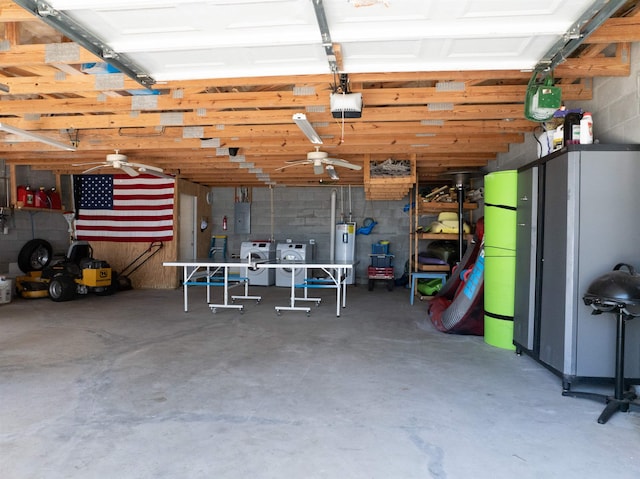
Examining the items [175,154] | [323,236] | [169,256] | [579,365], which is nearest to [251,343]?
[579,365]

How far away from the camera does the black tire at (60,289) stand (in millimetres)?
7484

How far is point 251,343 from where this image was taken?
484 cm

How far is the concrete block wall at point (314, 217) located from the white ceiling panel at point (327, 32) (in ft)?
23.4

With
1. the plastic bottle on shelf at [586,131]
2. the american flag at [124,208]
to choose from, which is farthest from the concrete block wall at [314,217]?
the plastic bottle on shelf at [586,131]

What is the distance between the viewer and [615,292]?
9.26 ft

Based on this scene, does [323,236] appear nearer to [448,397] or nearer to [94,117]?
[94,117]

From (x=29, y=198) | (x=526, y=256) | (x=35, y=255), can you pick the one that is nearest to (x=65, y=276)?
(x=35, y=255)

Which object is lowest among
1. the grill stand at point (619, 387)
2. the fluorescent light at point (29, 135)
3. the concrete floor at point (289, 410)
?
the concrete floor at point (289, 410)

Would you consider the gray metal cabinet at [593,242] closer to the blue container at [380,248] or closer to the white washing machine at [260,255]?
the blue container at [380,248]

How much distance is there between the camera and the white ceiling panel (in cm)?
239

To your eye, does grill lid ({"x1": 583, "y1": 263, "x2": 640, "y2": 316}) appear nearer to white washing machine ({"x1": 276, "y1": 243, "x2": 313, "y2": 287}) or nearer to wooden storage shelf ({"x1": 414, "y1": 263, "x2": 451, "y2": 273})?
wooden storage shelf ({"x1": 414, "y1": 263, "x2": 451, "y2": 273})

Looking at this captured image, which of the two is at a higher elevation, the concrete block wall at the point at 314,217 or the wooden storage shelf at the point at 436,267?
the concrete block wall at the point at 314,217

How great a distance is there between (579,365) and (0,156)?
881 centimetres

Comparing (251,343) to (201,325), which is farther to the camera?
(201,325)
